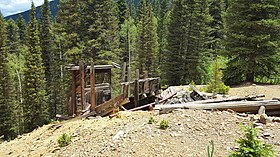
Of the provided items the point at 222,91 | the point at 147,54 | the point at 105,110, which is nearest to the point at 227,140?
the point at 105,110

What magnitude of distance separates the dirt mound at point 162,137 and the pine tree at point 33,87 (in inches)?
795

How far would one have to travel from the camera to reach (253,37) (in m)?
16.0

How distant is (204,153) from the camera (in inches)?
215

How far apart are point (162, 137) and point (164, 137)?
0.14ft

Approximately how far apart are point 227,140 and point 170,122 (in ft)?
4.61

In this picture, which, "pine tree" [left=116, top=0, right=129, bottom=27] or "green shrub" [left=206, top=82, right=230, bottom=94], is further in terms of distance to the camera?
"pine tree" [left=116, top=0, right=129, bottom=27]

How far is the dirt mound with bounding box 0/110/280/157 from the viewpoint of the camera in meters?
5.70

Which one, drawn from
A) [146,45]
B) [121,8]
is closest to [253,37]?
[146,45]

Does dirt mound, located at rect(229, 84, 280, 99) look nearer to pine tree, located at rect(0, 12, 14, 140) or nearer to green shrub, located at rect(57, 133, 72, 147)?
green shrub, located at rect(57, 133, 72, 147)

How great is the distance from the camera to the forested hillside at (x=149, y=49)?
54.6ft

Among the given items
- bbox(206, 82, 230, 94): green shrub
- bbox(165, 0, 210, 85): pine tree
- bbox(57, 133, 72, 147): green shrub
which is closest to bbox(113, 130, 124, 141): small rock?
bbox(57, 133, 72, 147): green shrub

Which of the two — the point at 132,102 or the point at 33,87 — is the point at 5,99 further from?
the point at 132,102

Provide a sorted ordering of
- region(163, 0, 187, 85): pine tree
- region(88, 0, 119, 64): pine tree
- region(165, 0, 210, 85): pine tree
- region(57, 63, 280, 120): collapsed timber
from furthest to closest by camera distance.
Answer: region(163, 0, 187, 85): pine tree
region(165, 0, 210, 85): pine tree
region(88, 0, 119, 64): pine tree
region(57, 63, 280, 120): collapsed timber

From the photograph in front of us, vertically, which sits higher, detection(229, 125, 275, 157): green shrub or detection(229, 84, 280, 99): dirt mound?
detection(229, 125, 275, 157): green shrub
